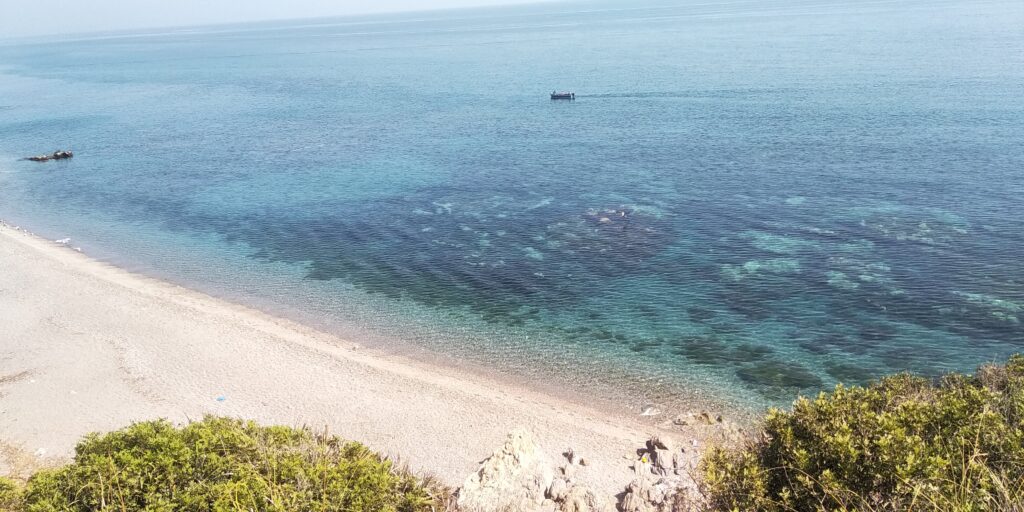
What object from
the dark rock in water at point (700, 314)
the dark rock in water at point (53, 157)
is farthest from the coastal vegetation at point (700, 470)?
the dark rock in water at point (53, 157)

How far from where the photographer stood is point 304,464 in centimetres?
1973

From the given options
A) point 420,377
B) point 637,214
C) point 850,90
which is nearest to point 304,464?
point 420,377

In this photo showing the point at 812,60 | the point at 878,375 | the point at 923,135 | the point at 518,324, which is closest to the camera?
the point at 878,375

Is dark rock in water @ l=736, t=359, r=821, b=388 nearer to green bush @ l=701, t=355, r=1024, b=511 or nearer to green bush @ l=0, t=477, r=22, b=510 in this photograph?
green bush @ l=701, t=355, r=1024, b=511

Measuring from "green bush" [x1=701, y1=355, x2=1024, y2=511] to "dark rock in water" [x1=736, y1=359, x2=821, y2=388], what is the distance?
17.6 m

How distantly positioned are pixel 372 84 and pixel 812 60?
317ft

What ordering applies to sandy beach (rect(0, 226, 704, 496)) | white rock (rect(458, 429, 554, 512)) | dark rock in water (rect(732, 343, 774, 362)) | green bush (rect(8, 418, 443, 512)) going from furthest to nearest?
1. dark rock in water (rect(732, 343, 774, 362))
2. sandy beach (rect(0, 226, 704, 496))
3. white rock (rect(458, 429, 554, 512))
4. green bush (rect(8, 418, 443, 512))

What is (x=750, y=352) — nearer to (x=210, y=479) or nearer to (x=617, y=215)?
(x=617, y=215)

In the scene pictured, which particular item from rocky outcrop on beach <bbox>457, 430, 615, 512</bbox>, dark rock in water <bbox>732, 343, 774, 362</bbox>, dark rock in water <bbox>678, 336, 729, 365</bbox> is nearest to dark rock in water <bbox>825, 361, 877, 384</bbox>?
dark rock in water <bbox>732, 343, 774, 362</bbox>

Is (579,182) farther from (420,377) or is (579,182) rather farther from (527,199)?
(420,377)

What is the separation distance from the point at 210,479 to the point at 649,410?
22.9 meters

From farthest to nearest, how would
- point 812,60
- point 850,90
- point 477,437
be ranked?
point 812,60
point 850,90
point 477,437

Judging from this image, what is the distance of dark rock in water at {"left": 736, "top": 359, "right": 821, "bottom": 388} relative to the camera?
3672 cm

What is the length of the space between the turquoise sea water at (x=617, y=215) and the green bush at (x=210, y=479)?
20.0 meters
